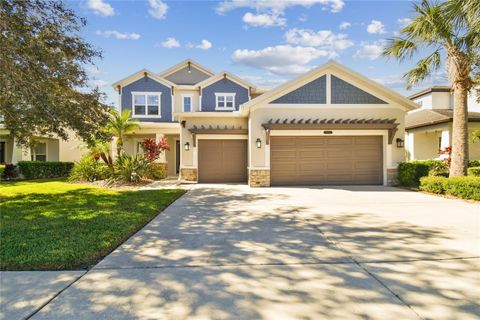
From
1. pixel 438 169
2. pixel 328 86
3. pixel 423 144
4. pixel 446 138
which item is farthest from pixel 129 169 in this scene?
pixel 423 144

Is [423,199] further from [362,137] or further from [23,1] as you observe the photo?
[23,1]

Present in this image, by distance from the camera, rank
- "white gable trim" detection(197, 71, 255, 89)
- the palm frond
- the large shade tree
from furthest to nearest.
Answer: "white gable trim" detection(197, 71, 255, 89) < the palm frond < the large shade tree

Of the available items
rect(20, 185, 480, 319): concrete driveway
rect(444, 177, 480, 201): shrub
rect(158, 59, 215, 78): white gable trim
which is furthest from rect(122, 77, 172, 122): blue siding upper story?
rect(444, 177, 480, 201): shrub

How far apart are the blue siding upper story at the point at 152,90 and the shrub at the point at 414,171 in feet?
48.6

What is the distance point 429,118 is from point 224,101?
538 inches

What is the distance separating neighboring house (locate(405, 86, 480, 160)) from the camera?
55.0 ft

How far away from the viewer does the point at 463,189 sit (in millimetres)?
9383

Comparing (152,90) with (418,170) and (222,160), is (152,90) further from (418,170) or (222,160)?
(418,170)

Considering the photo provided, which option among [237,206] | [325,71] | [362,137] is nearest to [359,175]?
[362,137]

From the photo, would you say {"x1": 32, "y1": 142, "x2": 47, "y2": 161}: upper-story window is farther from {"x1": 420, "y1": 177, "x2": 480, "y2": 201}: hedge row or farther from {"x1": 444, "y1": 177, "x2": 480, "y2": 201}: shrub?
{"x1": 444, "y1": 177, "x2": 480, "y2": 201}: shrub

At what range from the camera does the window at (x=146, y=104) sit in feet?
65.5

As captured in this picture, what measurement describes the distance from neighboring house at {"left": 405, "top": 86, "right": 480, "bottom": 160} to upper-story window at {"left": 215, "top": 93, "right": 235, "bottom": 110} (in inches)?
470

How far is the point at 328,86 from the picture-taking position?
13164 millimetres

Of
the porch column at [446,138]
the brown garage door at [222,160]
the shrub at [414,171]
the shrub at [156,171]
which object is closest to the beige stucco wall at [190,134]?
the brown garage door at [222,160]
